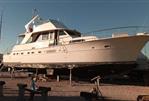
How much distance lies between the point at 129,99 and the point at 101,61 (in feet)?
22.8

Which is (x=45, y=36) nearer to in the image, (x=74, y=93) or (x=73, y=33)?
(x=73, y=33)

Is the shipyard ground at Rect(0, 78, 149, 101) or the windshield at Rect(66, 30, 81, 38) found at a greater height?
the windshield at Rect(66, 30, 81, 38)

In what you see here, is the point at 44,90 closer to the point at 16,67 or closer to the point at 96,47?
the point at 96,47

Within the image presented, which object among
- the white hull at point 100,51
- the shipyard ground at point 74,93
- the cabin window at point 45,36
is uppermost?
the cabin window at point 45,36

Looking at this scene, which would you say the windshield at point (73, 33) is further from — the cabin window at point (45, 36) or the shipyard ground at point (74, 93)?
the shipyard ground at point (74, 93)

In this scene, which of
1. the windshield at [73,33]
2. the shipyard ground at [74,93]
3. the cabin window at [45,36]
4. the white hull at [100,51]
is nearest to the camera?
the shipyard ground at [74,93]

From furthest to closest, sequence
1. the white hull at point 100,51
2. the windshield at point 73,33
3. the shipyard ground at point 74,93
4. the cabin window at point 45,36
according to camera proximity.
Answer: the cabin window at point 45,36
the windshield at point 73,33
the white hull at point 100,51
the shipyard ground at point 74,93

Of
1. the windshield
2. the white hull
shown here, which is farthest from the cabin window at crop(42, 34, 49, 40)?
the windshield

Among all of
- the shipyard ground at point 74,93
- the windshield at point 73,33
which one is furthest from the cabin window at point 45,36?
the shipyard ground at point 74,93

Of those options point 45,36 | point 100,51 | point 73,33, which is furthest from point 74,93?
point 45,36

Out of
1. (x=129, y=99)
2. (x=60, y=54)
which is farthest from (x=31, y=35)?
(x=129, y=99)

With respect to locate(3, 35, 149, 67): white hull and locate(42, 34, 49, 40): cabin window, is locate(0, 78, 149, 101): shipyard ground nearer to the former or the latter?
locate(3, 35, 149, 67): white hull

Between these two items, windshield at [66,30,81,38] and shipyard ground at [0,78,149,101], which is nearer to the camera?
shipyard ground at [0,78,149,101]

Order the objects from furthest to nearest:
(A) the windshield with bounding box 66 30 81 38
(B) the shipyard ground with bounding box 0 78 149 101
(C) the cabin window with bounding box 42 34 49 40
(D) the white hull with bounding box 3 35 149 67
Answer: (C) the cabin window with bounding box 42 34 49 40
(A) the windshield with bounding box 66 30 81 38
(D) the white hull with bounding box 3 35 149 67
(B) the shipyard ground with bounding box 0 78 149 101
